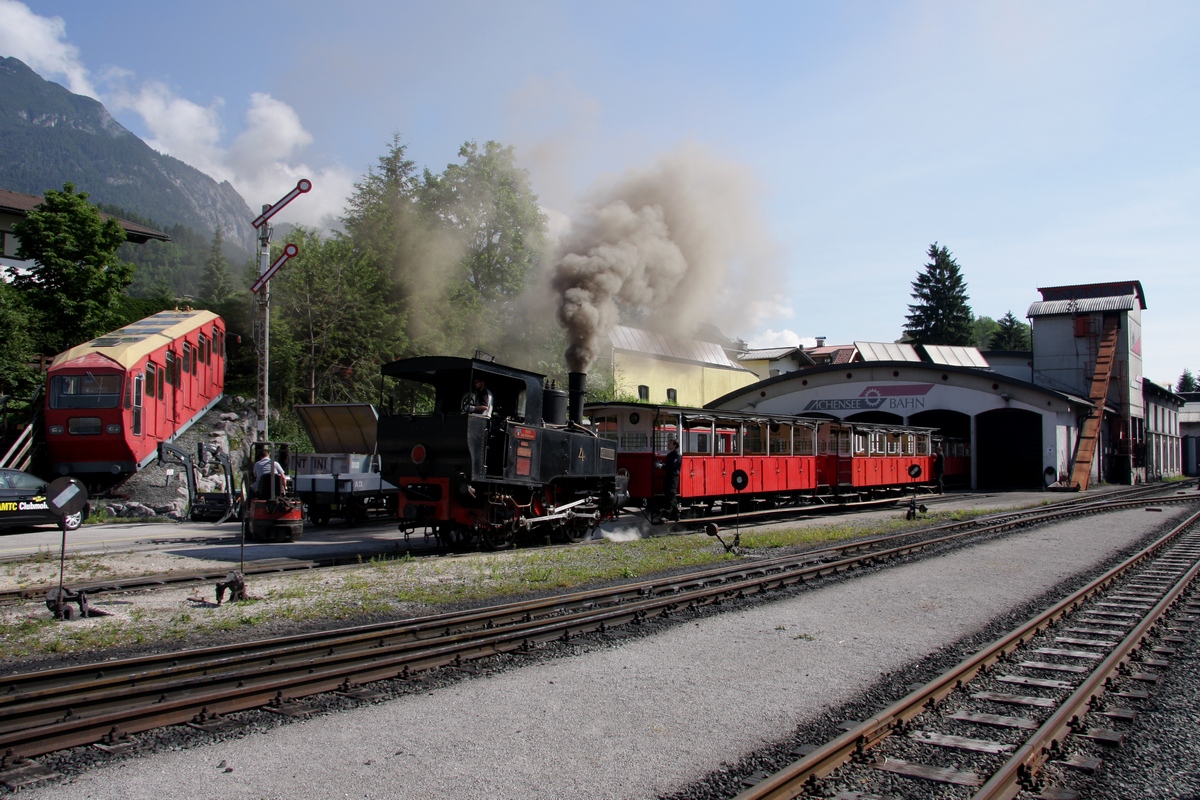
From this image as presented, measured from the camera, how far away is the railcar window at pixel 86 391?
1978 cm

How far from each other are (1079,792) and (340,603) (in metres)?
7.49

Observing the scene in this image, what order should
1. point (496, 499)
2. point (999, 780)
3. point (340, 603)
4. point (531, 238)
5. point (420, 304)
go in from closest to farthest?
point (999, 780) < point (340, 603) < point (496, 499) < point (420, 304) < point (531, 238)

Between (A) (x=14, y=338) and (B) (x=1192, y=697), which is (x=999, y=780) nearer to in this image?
(B) (x=1192, y=697)

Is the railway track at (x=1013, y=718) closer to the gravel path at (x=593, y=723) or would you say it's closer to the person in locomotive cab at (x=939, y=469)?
the gravel path at (x=593, y=723)

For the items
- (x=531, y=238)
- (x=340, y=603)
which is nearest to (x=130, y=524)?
(x=340, y=603)

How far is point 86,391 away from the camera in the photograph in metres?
19.8

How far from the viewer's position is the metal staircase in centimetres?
3681

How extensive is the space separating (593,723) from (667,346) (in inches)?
1641

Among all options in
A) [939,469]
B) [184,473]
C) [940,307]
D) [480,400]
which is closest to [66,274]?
[184,473]

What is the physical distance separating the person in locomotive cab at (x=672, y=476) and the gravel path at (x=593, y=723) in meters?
7.76

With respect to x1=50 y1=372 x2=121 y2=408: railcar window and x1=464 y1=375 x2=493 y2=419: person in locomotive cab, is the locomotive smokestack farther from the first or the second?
x1=50 y1=372 x2=121 y2=408: railcar window

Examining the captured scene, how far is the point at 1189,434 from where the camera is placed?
7025 centimetres

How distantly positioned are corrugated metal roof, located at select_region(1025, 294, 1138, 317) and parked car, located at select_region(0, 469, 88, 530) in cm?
4660

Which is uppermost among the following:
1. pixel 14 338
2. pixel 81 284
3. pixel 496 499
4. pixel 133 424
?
pixel 81 284
